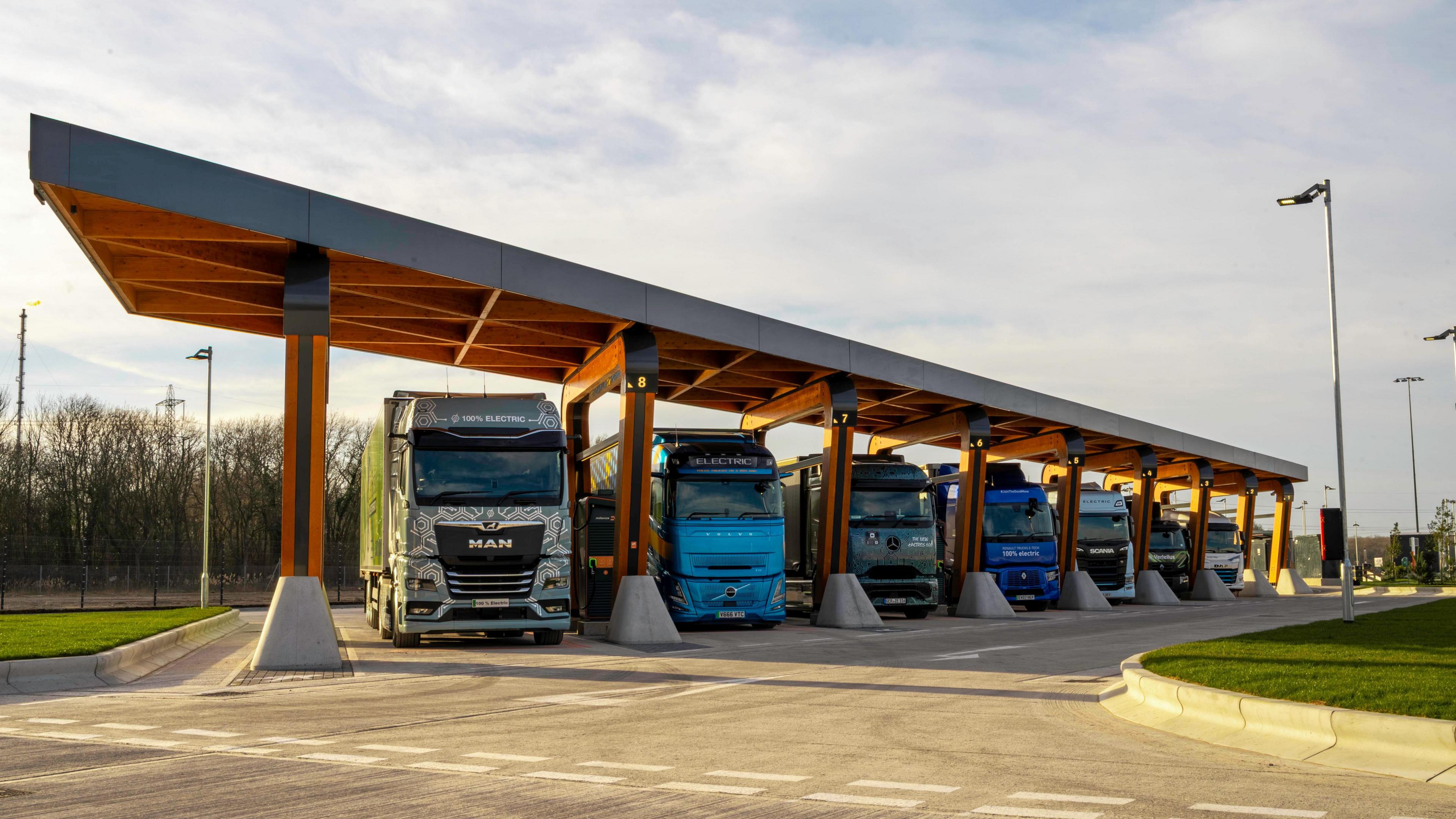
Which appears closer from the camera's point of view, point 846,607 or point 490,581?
point 490,581

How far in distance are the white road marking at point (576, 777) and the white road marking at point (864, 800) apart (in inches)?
49.7

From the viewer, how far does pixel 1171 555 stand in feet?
137

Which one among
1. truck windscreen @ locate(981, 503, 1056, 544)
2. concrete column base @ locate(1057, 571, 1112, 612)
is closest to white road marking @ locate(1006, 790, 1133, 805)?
truck windscreen @ locate(981, 503, 1056, 544)

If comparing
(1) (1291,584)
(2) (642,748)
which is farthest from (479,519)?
(1) (1291,584)

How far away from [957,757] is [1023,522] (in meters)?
24.1

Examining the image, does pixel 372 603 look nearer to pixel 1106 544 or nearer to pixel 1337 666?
pixel 1337 666

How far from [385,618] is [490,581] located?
139 inches

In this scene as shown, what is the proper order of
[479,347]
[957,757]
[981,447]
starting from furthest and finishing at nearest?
[981,447]
[479,347]
[957,757]

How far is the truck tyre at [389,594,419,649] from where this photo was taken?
17.9 m

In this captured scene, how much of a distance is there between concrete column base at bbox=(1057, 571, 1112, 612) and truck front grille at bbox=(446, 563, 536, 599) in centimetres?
1918

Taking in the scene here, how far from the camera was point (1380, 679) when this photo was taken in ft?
33.6

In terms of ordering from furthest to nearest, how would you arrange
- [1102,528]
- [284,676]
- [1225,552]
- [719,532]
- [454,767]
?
[1225,552], [1102,528], [719,532], [284,676], [454,767]

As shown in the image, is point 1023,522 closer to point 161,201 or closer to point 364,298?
point 364,298

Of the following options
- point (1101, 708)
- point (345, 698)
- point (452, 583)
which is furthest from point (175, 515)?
point (1101, 708)
